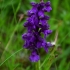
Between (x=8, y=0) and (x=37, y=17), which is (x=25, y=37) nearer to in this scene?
(x=37, y=17)

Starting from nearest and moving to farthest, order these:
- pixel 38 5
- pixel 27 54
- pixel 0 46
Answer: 1. pixel 38 5
2. pixel 0 46
3. pixel 27 54

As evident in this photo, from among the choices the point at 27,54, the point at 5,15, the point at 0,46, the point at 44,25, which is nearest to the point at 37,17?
the point at 44,25

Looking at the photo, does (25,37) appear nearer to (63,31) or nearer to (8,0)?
(63,31)

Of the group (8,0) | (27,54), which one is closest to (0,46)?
(27,54)

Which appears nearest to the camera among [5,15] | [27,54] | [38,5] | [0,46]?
[38,5]

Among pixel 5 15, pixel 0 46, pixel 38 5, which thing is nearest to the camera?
pixel 38 5

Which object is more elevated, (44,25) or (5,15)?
(44,25)

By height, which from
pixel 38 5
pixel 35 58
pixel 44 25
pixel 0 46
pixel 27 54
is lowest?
pixel 27 54

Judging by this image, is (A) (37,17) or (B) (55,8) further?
(B) (55,8)

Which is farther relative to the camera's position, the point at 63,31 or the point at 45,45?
the point at 63,31
